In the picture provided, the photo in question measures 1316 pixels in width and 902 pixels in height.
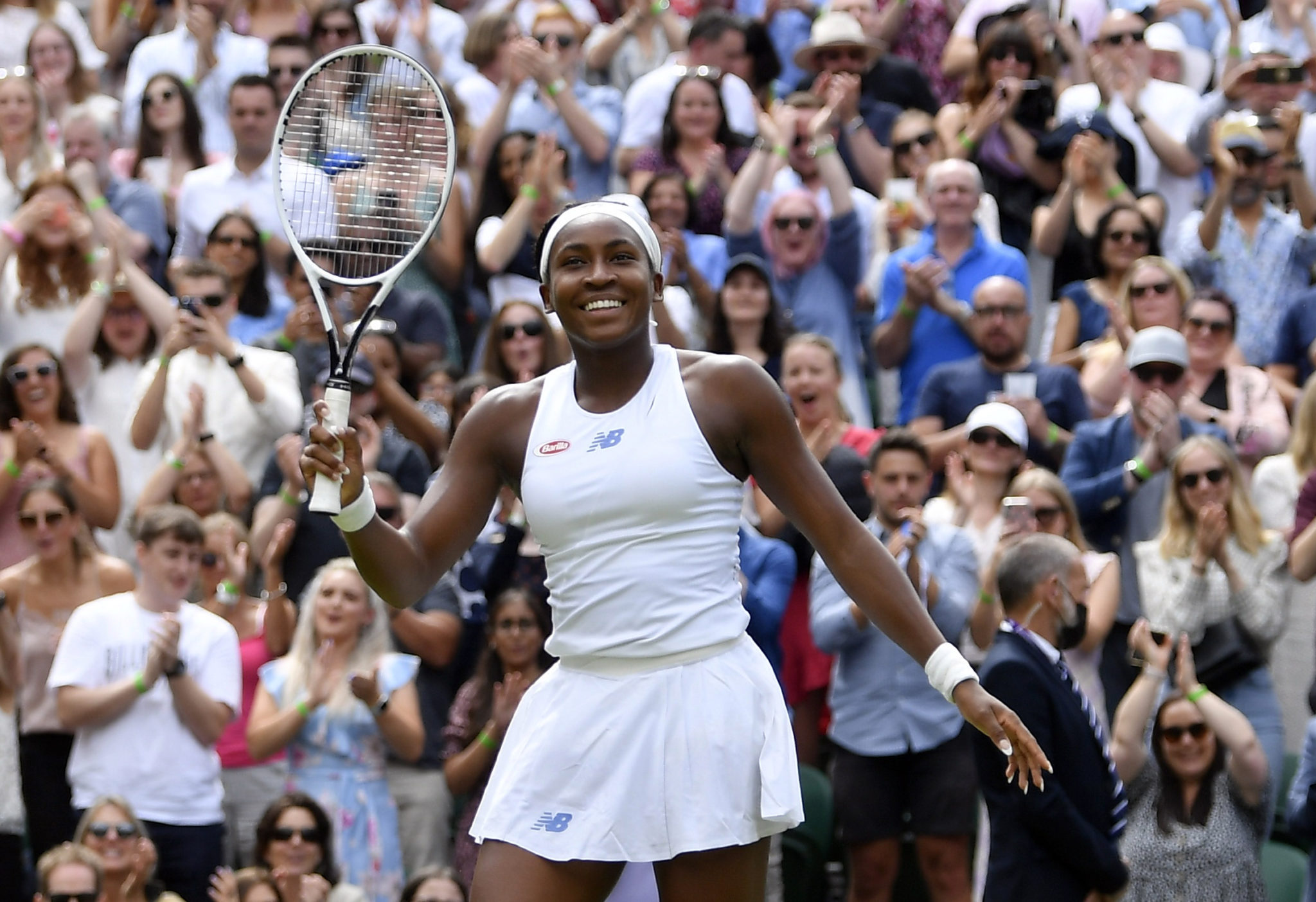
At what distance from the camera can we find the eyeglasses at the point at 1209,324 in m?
9.23

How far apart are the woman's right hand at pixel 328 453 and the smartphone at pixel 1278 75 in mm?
8040

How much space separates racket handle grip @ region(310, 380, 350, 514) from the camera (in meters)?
4.23

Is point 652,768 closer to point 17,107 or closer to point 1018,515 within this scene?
point 1018,515

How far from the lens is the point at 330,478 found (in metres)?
4.29

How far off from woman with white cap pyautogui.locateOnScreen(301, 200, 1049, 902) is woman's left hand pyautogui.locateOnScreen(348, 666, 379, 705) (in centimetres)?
339

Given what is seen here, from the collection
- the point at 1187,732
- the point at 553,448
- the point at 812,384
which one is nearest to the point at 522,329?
the point at 812,384

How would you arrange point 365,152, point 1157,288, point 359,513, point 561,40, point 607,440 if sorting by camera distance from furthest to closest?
point 561,40
point 1157,288
point 365,152
point 607,440
point 359,513

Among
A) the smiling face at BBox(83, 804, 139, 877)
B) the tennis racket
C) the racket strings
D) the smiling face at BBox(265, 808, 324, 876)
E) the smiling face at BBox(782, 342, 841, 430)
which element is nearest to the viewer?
the tennis racket

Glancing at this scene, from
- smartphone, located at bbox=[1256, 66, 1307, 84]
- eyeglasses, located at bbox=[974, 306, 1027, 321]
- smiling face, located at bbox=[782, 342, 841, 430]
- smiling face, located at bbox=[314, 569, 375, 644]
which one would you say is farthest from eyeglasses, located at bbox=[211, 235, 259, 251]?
smartphone, located at bbox=[1256, 66, 1307, 84]

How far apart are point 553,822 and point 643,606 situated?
49 centimetres

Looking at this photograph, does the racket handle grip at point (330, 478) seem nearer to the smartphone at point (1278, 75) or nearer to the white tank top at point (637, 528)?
the white tank top at point (637, 528)

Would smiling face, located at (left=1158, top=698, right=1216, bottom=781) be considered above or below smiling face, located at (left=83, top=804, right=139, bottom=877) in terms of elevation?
above

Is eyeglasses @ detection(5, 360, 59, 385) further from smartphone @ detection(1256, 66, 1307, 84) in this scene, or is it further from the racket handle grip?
smartphone @ detection(1256, 66, 1307, 84)

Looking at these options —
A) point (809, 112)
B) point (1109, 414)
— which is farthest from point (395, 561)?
point (809, 112)
